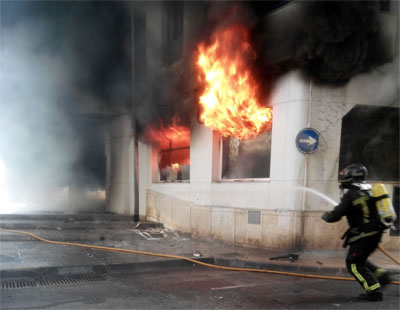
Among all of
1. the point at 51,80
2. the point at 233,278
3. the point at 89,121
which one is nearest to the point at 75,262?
the point at 233,278

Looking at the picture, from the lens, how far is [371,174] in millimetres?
6844

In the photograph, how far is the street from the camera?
360 centimetres

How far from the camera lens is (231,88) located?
23.4 feet

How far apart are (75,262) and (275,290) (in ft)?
9.69

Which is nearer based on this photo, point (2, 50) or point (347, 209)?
point (347, 209)

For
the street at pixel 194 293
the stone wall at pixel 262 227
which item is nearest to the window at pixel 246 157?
the stone wall at pixel 262 227

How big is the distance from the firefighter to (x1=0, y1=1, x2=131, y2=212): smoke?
18.2 feet

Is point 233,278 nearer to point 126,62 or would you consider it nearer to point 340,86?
point 340,86

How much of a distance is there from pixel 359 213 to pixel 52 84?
6.64 m

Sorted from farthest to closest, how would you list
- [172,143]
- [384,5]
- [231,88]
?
[172,143]
[231,88]
[384,5]

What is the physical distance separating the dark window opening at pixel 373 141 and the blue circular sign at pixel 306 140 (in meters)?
0.78

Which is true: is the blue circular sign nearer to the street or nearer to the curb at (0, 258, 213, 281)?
the street

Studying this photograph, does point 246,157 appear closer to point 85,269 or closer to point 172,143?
point 172,143

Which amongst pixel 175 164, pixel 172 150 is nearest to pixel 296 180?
pixel 175 164
